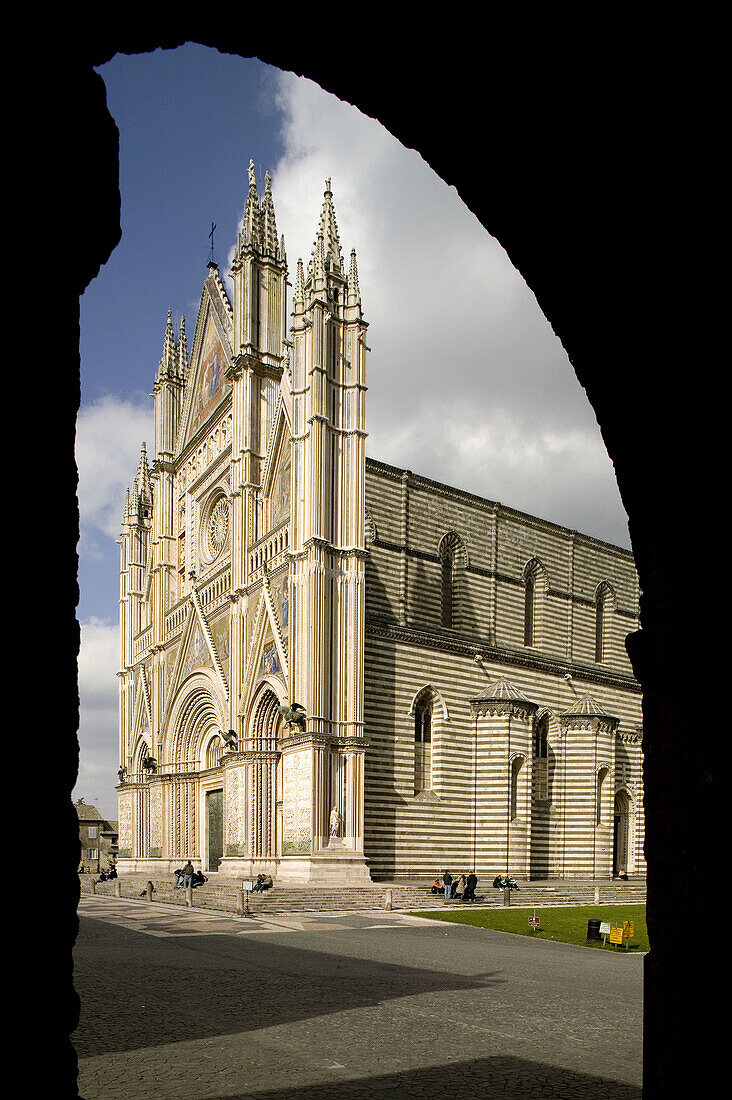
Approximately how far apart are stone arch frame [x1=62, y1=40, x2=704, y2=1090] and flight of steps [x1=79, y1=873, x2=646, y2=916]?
23.6m

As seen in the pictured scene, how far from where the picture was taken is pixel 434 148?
12.6 ft

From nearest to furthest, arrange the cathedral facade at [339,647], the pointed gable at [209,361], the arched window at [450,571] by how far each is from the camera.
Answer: the cathedral facade at [339,647]
the arched window at [450,571]
the pointed gable at [209,361]

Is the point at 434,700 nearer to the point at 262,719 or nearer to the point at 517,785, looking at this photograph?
the point at 517,785

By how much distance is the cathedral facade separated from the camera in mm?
Answer: 30875

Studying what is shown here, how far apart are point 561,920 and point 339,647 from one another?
34.6 feet

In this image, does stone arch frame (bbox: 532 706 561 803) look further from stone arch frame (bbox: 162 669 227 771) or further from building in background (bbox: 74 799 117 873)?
building in background (bbox: 74 799 117 873)

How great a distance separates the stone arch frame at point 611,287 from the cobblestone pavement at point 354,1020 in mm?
4454

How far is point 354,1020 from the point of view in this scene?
10109mm

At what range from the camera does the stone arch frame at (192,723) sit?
128 feet

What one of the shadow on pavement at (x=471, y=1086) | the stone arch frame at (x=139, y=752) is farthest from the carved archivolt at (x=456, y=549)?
the shadow on pavement at (x=471, y=1086)

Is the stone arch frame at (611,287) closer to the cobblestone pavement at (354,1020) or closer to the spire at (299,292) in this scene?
the cobblestone pavement at (354,1020)

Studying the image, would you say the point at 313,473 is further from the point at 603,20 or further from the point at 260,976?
the point at 603,20

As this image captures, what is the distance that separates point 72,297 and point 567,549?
4305cm

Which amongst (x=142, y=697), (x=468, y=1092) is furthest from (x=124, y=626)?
(x=468, y=1092)
